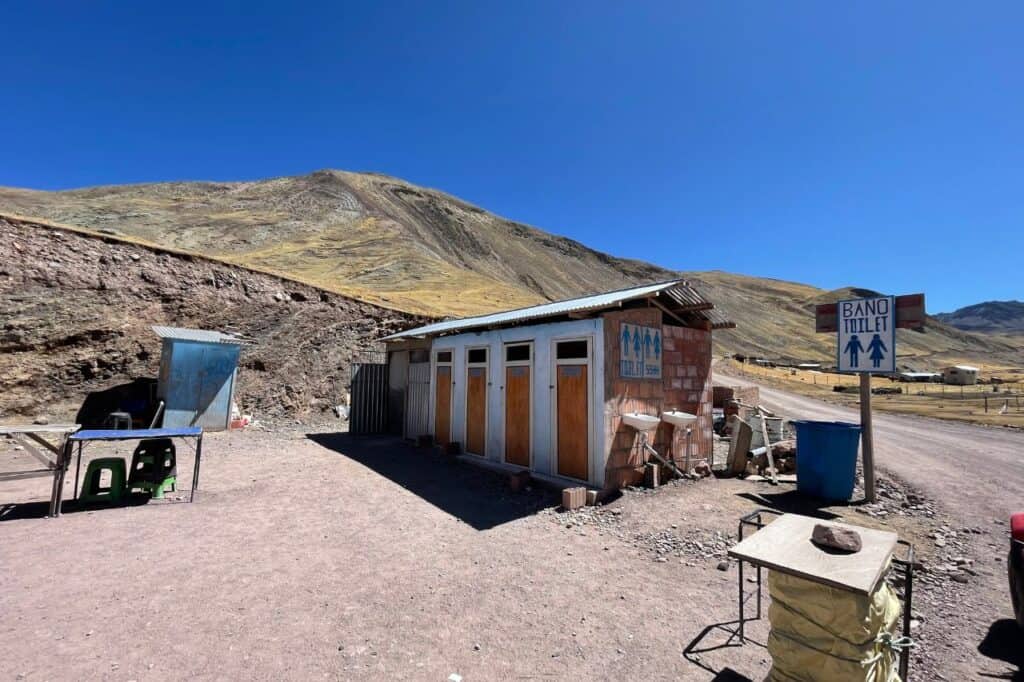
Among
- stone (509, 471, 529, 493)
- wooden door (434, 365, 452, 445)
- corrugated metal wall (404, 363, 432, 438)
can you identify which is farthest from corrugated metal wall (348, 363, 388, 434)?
stone (509, 471, 529, 493)

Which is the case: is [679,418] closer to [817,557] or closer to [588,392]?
[588,392]

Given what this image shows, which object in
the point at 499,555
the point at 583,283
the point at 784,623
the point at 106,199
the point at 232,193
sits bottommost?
the point at 499,555

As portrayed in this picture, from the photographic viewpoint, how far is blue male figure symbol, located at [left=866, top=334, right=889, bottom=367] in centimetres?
757

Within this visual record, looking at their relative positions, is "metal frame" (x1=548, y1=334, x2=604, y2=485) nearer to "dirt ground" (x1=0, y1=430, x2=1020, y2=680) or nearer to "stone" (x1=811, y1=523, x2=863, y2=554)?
"dirt ground" (x1=0, y1=430, x2=1020, y2=680)

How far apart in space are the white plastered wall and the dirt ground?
1122 mm

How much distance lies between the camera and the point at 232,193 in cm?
7344

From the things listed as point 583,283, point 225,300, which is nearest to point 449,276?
point 225,300

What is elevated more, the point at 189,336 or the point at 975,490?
the point at 189,336

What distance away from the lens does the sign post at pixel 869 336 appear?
294 inches

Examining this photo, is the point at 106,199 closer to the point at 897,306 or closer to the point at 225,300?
the point at 225,300

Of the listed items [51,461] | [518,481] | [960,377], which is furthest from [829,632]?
[960,377]

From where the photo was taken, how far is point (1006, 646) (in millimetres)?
3609

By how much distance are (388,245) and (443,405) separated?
144 ft

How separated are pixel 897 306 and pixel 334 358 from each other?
60.3 ft
